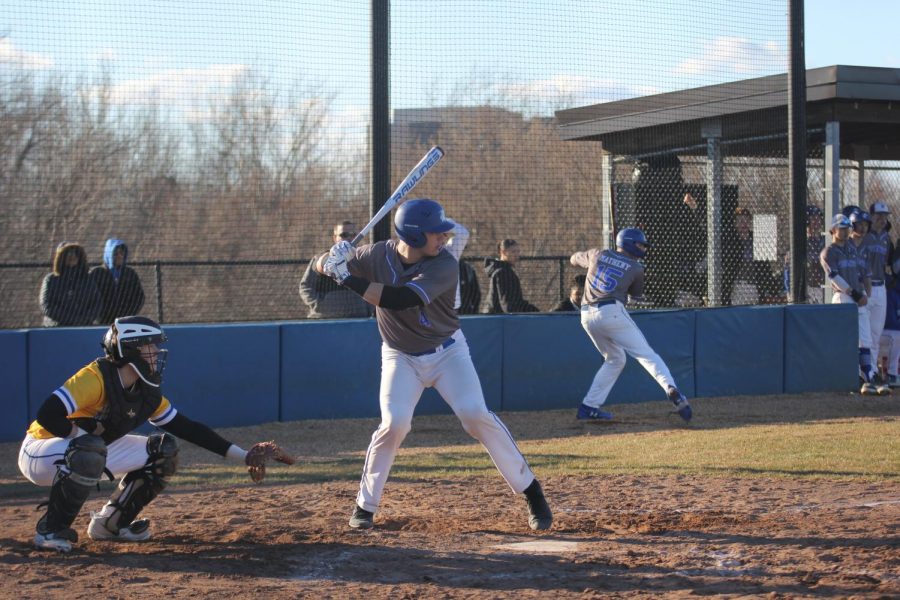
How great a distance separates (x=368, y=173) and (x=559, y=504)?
5.05 m

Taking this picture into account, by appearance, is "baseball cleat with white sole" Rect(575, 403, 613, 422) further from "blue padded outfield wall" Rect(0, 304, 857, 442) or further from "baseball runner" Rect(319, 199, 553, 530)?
"baseball runner" Rect(319, 199, 553, 530)

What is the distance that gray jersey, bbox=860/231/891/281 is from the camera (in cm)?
1182

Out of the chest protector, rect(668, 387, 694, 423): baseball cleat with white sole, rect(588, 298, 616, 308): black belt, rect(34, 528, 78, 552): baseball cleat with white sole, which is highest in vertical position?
rect(588, 298, 616, 308): black belt

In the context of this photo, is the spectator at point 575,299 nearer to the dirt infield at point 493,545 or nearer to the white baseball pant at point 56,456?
the dirt infield at point 493,545

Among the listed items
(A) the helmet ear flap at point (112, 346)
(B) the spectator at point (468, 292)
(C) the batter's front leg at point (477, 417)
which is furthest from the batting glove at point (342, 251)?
(B) the spectator at point (468, 292)

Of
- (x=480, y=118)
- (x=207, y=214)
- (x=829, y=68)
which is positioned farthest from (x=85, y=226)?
(x=829, y=68)

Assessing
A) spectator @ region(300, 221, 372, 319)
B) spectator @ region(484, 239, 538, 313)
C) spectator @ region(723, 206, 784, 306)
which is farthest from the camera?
spectator @ region(723, 206, 784, 306)

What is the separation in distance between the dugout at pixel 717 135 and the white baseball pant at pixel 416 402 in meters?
6.88

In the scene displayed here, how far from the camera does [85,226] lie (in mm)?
10914

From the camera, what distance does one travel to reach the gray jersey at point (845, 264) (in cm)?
1160

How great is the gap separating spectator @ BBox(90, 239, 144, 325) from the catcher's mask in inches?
195

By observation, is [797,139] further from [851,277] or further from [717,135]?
[851,277]

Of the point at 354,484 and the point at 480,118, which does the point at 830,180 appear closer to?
the point at 480,118

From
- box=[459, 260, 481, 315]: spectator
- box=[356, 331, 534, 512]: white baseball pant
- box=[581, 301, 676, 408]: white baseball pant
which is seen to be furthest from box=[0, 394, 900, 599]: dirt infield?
box=[459, 260, 481, 315]: spectator
